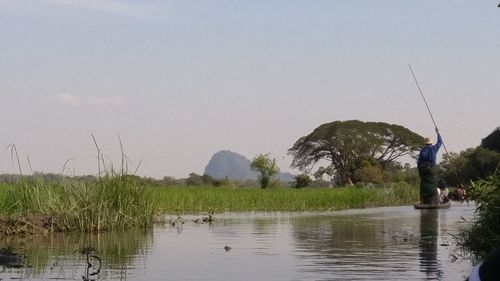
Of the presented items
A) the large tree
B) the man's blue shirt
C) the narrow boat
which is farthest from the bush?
the man's blue shirt

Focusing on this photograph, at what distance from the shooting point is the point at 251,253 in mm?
12797

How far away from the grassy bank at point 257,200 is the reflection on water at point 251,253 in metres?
7.87

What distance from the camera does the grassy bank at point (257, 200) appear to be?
91.0ft

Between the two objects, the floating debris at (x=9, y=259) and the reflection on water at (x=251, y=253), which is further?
the floating debris at (x=9, y=259)

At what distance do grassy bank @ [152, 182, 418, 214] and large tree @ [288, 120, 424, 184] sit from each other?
1241 inches

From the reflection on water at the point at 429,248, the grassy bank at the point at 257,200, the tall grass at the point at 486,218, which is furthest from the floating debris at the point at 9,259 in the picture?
the grassy bank at the point at 257,200

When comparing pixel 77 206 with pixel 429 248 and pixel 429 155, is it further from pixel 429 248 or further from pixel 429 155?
pixel 429 155

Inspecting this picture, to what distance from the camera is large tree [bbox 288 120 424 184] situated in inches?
2726

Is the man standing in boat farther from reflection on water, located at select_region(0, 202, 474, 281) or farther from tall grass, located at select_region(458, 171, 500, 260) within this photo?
tall grass, located at select_region(458, 171, 500, 260)

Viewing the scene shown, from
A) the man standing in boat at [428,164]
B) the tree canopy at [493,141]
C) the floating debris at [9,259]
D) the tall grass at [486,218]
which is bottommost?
the floating debris at [9,259]

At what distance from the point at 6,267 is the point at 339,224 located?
10.5 meters

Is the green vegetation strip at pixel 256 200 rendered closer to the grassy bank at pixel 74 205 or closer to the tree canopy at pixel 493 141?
the grassy bank at pixel 74 205

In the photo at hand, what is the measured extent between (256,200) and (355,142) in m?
39.4

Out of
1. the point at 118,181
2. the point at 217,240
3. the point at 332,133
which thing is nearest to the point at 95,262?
the point at 217,240
